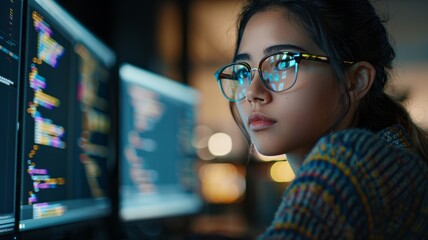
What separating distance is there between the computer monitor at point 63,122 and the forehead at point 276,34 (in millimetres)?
406

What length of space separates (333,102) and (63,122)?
585 millimetres

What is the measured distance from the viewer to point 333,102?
3.12 feet

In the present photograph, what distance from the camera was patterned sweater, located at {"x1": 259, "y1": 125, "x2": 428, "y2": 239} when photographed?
2.00 feet

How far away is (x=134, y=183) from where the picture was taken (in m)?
1.67

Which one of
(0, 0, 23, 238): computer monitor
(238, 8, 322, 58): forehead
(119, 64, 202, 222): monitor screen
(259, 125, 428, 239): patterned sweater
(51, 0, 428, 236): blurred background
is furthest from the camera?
(51, 0, 428, 236): blurred background

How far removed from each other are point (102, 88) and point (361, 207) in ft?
3.27

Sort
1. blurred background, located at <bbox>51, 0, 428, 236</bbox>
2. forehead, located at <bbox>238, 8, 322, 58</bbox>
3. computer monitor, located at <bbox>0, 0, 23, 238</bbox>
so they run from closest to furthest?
computer monitor, located at <bbox>0, 0, 23, 238</bbox>
forehead, located at <bbox>238, 8, 322, 58</bbox>
blurred background, located at <bbox>51, 0, 428, 236</bbox>

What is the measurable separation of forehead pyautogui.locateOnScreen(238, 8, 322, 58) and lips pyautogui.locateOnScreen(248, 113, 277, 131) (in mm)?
117

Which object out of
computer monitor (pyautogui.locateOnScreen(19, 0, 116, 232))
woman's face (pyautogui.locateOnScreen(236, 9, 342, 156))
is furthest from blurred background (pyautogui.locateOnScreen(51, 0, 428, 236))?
woman's face (pyautogui.locateOnScreen(236, 9, 342, 156))

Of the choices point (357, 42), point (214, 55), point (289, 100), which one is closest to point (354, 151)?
point (289, 100)

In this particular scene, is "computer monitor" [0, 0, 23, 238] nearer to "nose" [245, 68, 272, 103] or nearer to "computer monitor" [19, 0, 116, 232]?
"computer monitor" [19, 0, 116, 232]

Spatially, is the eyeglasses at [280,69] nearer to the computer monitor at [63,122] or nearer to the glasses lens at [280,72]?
the glasses lens at [280,72]

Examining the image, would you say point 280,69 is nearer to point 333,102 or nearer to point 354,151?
point 333,102

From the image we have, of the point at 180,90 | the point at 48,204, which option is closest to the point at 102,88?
the point at 48,204
